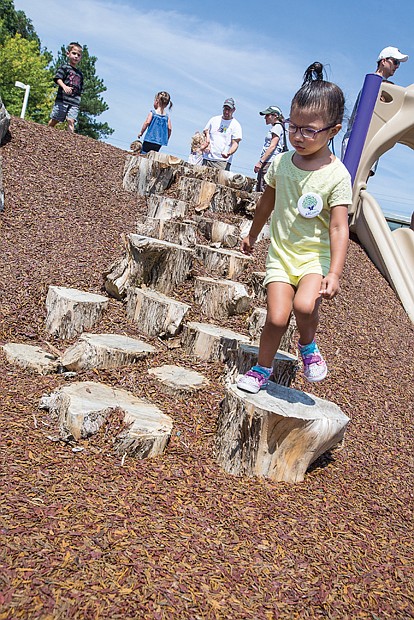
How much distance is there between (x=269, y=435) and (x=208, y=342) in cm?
141

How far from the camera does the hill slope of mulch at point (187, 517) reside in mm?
2314

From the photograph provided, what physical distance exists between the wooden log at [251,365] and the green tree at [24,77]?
103 ft

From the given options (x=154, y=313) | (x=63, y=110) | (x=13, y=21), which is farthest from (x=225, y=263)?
(x=13, y=21)

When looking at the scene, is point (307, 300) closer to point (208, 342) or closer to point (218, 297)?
point (208, 342)

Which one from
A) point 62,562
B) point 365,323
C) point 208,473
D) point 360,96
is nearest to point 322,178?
point 208,473

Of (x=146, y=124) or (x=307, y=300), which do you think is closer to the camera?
(x=307, y=300)

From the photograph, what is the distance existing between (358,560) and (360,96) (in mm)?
7368

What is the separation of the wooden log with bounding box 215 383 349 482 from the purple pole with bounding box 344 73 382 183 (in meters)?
6.18

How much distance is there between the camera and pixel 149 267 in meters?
5.22

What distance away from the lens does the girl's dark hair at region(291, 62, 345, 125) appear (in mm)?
3180

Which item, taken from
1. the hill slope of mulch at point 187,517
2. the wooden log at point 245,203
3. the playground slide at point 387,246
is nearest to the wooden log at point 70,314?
the hill slope of mulch at point 187,517

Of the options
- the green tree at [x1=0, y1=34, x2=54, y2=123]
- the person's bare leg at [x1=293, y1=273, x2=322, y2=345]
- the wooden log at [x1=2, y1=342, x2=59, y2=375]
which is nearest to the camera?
the person's bare leg at [x1=293, y1=273, x2=322, y2=345]

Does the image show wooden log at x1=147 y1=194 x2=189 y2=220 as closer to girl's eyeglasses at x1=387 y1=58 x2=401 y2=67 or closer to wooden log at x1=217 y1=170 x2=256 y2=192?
wooden log at x1=217 y1=170 x2=256 y2=192

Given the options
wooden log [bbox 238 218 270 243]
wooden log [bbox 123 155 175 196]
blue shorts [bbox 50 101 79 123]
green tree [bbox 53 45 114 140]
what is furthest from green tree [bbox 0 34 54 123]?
wooden log [bbox 238 218 270 243]
